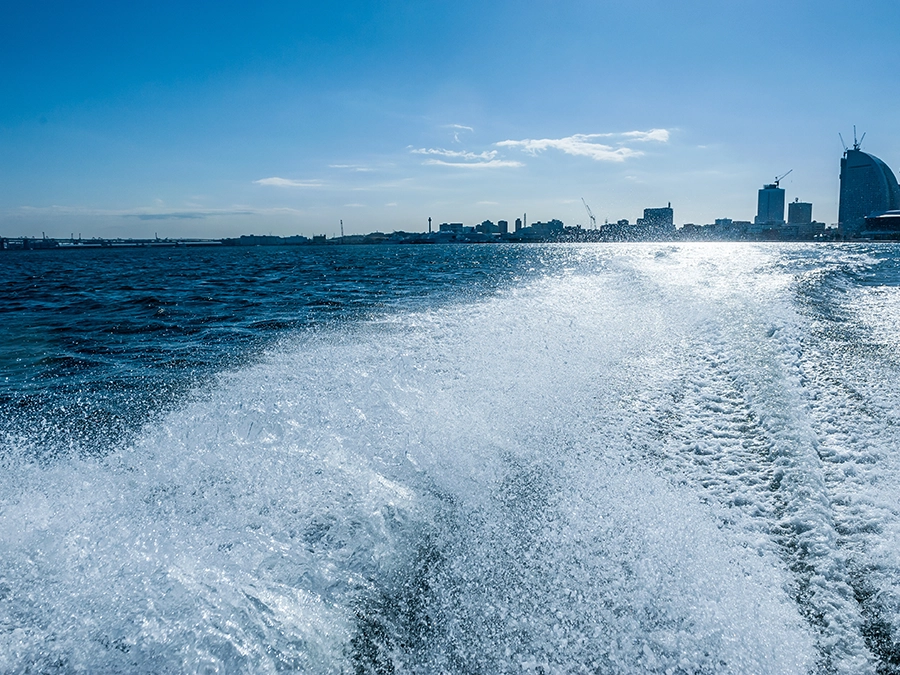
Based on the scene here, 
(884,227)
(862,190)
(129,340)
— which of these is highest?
(862,190)

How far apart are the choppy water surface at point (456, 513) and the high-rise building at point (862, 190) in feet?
465

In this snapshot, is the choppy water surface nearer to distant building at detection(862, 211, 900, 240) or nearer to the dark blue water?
the dark blue water

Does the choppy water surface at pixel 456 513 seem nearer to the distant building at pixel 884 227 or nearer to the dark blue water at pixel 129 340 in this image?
the dark blue water at pixel 129 340

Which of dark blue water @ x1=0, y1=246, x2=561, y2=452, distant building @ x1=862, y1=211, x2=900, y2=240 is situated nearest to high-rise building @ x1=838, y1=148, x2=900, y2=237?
distant building @ x1=862, y1=211, x2=900, y2=240

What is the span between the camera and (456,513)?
3092mm

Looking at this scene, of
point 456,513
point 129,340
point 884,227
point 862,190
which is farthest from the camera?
point 862,190

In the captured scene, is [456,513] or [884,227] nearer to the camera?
[456,513]

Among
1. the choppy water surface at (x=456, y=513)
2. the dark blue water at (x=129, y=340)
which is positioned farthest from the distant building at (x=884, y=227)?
the choppy water surface at (x=456, y=513)

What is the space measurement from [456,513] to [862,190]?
16674 centimetres

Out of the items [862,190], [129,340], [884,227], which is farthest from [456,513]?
[862,190]

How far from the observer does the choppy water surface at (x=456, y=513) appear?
85.0 inches

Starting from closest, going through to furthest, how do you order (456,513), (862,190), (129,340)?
(456,513), (129,340), (862,190)

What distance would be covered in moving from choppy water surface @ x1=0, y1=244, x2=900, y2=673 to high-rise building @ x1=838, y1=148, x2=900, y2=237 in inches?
5585

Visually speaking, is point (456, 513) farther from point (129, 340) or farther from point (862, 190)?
point (862, 190)
